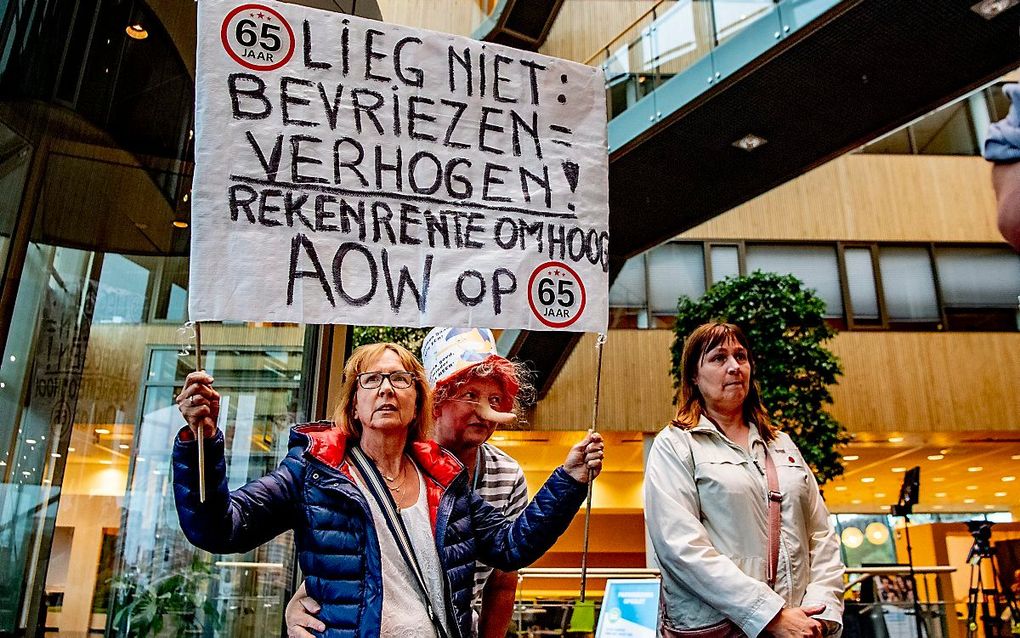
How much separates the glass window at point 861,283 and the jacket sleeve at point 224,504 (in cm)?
1226

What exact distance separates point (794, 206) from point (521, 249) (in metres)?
12.0

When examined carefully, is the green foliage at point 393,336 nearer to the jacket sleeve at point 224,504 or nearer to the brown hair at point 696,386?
the brown hair at point 696,386

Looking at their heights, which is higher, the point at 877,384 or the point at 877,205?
the point at 877,205

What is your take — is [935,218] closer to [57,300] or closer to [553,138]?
[553,138]

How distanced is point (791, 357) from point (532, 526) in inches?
261

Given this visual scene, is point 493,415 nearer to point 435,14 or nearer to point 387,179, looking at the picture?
point 387,179

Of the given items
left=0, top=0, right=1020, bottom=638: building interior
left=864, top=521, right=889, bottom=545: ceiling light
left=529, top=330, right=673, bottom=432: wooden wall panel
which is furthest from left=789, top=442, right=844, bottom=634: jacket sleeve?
left=864, top=521, right=889, bottom=545: ceiling light

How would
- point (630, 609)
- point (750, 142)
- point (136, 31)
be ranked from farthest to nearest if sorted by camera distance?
point (750, 142) → point (630, 609) → point (136, 31)

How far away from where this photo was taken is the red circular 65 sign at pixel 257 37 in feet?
7.30

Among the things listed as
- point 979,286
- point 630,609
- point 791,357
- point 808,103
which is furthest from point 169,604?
point 979,286

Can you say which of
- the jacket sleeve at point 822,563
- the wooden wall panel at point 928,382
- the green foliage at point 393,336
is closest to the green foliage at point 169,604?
the jacket sleeve at point 822,563

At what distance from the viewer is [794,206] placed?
1339 centimetres

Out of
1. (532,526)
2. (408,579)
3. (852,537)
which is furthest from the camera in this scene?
(852,537)

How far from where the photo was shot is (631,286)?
41.9 ft
